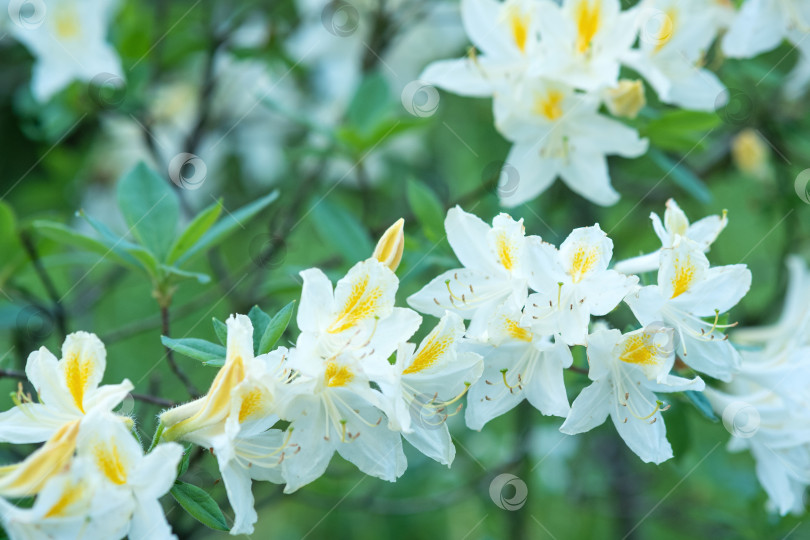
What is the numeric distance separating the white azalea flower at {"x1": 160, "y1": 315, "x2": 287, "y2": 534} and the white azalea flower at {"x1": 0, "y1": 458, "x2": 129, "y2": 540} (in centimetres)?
10

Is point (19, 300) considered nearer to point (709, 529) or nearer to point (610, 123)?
point (610, 123)

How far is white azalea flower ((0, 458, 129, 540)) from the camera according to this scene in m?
0.72

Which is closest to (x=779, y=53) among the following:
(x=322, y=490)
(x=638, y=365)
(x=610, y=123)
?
(x=610, y=123)

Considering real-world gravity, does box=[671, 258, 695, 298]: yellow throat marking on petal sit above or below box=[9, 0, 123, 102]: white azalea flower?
below

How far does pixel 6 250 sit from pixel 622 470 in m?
1.69

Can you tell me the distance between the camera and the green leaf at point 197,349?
A: 0.88 meters

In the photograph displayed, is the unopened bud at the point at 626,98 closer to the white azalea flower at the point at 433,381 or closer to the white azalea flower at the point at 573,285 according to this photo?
the white azalea flower at the point at 573,285

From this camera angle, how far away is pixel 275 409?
33.4 inches

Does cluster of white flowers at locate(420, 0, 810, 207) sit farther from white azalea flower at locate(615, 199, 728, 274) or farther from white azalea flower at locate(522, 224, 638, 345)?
white azalea flower at locate(522, 224, 638, 345)
